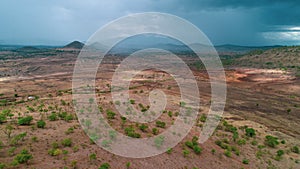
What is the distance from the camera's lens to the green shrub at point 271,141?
17.2m

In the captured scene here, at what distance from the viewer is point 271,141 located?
17.4 metres

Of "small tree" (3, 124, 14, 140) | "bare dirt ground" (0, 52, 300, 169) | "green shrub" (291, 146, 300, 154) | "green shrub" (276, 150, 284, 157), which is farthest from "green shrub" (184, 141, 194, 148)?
"small tree" (3, 124, 14, 140)

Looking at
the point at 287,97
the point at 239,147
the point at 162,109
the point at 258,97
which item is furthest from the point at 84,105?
the point at 287,97

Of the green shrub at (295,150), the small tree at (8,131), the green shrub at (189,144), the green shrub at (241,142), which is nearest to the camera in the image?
the small tree at (8,131)

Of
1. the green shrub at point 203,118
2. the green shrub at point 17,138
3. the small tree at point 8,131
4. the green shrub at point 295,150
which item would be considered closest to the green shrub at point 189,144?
the green shrub at point 203,118

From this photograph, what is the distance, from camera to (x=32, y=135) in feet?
41.9

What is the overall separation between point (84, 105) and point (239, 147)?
13060 millimetres

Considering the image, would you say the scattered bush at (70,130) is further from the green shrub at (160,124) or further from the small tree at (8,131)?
the green shrub at (160,124)

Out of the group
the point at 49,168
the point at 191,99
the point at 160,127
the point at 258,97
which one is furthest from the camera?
the point at 258,97

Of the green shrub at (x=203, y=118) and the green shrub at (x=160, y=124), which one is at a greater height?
the green shrub at (x=160, y=124)

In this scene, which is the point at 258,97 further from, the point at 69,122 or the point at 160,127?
the point at 69,122

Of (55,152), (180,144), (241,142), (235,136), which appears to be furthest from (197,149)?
(55,152)

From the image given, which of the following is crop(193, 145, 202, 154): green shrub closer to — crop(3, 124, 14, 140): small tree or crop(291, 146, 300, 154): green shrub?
crop(291, 146, 300, 154): green shrub

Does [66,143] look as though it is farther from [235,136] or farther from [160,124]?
[235,136]
